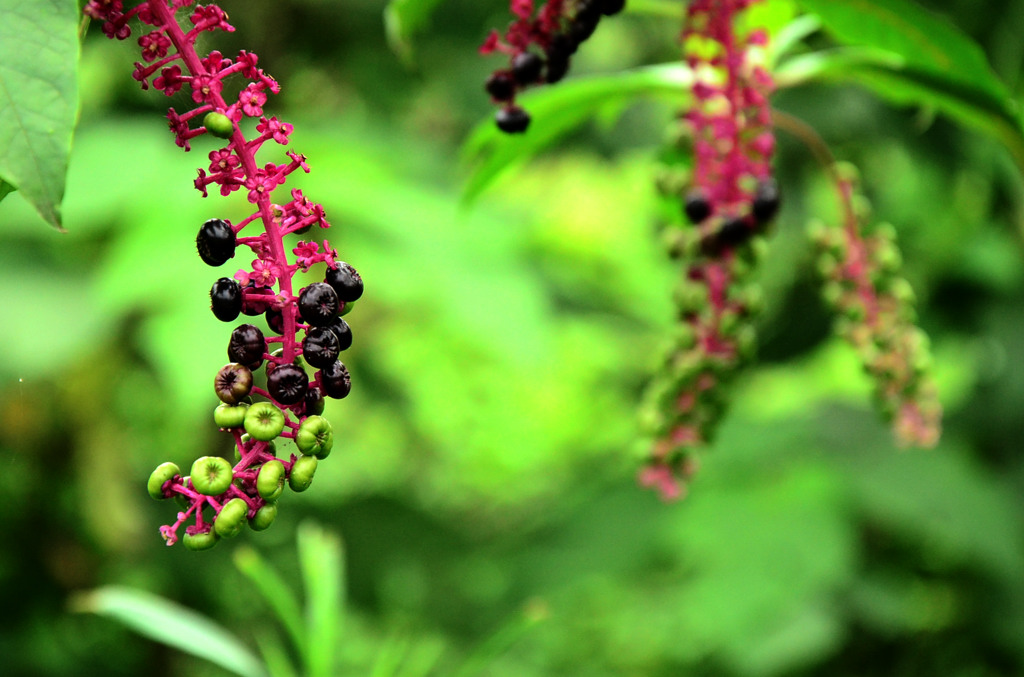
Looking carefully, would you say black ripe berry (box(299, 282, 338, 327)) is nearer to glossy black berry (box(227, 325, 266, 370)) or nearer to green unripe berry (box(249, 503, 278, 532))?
glossy black berry (box(227, 325, 266, 370))

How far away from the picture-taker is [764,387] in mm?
6430

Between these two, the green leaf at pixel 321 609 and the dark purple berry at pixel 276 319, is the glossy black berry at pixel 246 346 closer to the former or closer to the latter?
the dark purple berry at pixel 276 319

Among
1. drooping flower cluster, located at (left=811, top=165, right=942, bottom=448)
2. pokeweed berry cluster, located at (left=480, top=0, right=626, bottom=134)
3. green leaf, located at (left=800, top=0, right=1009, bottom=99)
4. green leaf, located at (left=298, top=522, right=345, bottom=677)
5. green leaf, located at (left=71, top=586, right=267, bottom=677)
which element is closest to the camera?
pokeweed berry cluster, located at (left=480, top=0, right=626, bottom=134)

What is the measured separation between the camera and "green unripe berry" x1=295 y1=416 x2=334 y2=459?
2.68 ft

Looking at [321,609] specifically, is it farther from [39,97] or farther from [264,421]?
[39,97]

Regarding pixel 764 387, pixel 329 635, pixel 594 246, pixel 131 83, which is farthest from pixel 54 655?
pixel 764 387

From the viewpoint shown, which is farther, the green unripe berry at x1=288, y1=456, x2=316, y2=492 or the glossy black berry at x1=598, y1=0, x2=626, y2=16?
the glossy black berry at x1=598, y1=0, x2=626, y2=16

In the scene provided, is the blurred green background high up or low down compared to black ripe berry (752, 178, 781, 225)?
up

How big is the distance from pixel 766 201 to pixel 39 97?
38.7 inches

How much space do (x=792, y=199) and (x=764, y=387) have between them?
2.79 meters

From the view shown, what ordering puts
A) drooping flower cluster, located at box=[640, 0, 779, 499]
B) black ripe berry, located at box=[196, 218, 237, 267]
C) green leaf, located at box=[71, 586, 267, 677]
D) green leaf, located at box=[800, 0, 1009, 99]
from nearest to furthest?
1. black ripe berry, located at box=[196, 218, 237, 267]
2. green leaf, located at box=[800, 0, 1009, 99]
3. drooping flower cluster, located at box=[640, 0, 779, 499]
4. green leaf, located at box=[71, 586, 267, 677]

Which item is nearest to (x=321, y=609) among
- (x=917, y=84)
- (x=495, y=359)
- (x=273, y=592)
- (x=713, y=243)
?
(x=273, y=592)

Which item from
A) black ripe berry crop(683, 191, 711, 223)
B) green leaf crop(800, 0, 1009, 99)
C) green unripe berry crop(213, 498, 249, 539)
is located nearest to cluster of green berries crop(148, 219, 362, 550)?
green unripe berry crop(213, 498, 249, 539)

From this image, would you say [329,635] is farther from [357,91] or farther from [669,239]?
[357,91]
